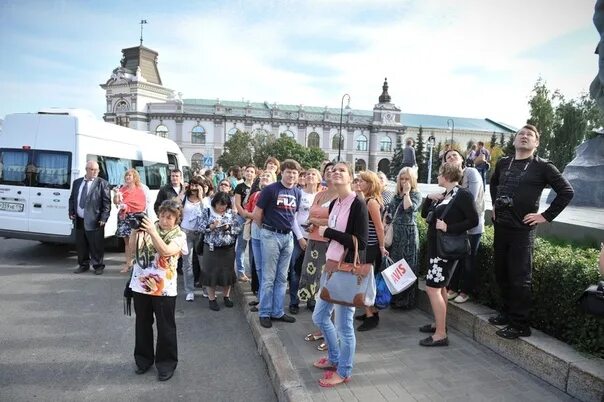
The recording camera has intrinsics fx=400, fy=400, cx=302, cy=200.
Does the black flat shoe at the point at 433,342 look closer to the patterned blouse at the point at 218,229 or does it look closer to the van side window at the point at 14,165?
the patterned blouse at the point at 218,229

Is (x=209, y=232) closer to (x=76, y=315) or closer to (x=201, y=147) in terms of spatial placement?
(x=76, y=315)

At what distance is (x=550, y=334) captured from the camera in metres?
3.84

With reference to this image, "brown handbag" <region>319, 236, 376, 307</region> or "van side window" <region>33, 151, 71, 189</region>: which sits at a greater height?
"van side window" <region>33, 151, 71, 189</region>

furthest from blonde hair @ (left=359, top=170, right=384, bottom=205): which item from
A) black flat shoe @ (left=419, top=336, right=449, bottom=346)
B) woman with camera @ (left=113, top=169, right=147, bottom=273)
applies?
woman with camera @ (left=113, top=169, right=147, bottom=273)

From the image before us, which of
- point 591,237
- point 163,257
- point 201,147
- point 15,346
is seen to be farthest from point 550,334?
point 201,147

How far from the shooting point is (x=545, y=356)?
3461mm

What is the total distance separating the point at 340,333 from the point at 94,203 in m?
5.89


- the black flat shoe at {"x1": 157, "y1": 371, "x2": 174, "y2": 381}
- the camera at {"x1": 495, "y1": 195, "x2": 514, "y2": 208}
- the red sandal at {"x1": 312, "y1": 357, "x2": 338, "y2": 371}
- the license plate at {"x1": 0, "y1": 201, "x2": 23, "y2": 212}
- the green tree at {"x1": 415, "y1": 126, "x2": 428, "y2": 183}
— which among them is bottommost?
the black flat shoe at {"x1": 157, "y1": 371, "x2": 174, "y2": 381}

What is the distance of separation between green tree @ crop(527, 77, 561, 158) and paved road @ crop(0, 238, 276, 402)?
4416cm

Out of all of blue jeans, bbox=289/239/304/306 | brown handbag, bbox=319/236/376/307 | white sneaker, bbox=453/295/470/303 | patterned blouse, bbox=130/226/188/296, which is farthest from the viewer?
blue jeans, bbox=289/239/304/306

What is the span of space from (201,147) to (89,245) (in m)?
91.6

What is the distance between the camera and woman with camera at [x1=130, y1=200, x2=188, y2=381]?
3.65 metres

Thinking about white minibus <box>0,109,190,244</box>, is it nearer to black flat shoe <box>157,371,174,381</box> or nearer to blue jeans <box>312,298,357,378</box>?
black flat shoe <box>157,371,174,381</box>

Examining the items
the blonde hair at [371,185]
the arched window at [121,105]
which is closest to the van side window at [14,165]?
the blonde hair at [371,185]
